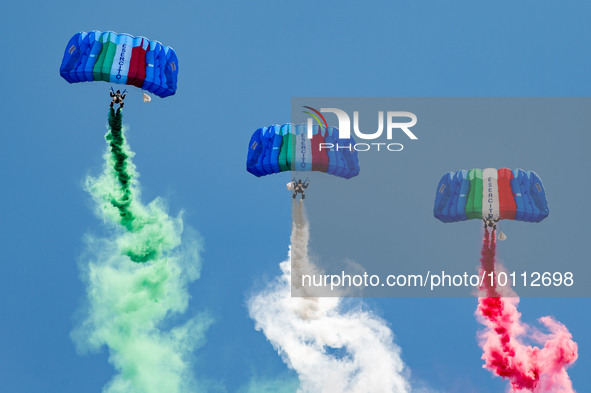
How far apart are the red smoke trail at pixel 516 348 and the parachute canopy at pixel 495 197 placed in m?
2.92

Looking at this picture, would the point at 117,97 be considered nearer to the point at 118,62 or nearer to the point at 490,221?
the point at 118,62

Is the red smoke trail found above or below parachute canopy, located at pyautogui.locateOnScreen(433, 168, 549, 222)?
below

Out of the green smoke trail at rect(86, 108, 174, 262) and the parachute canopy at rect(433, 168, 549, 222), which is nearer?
the parachute canopy at rect(433, 168, 549, 222)

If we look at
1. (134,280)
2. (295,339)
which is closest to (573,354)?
(295,339)

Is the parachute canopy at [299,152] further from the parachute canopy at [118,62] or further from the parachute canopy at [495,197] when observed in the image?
the parachute canopy at [118,62]

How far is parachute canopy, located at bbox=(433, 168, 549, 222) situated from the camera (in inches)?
2185

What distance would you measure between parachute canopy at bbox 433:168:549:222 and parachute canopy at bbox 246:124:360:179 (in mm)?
6091

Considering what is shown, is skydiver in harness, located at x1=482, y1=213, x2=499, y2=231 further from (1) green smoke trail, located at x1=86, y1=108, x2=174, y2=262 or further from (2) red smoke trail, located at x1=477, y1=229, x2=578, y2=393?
(1) green smoke trail, located at x1=86, y1=108, x2=174, y2=262

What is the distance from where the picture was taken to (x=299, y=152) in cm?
5684

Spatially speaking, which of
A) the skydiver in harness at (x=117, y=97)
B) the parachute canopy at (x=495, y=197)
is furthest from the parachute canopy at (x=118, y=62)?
the parachute canopy at (x=495, y=197)

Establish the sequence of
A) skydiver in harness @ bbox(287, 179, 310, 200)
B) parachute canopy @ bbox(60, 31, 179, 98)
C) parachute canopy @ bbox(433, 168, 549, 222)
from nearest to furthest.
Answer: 1. parachute canopy @ bbox(60, 31, 179, 98)
2. parachute canopy @ bbox(433, 168, 549, 222)
3. skydiver in harness @ bbox(287, 179, 310, 200)

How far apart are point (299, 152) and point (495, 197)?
38.1 feet

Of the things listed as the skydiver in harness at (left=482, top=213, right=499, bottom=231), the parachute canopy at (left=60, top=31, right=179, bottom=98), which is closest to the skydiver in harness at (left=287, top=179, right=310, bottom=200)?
the parachute canopy at (left=60, top=31, right=179, bottom=98)

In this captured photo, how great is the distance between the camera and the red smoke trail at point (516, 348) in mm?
57531
